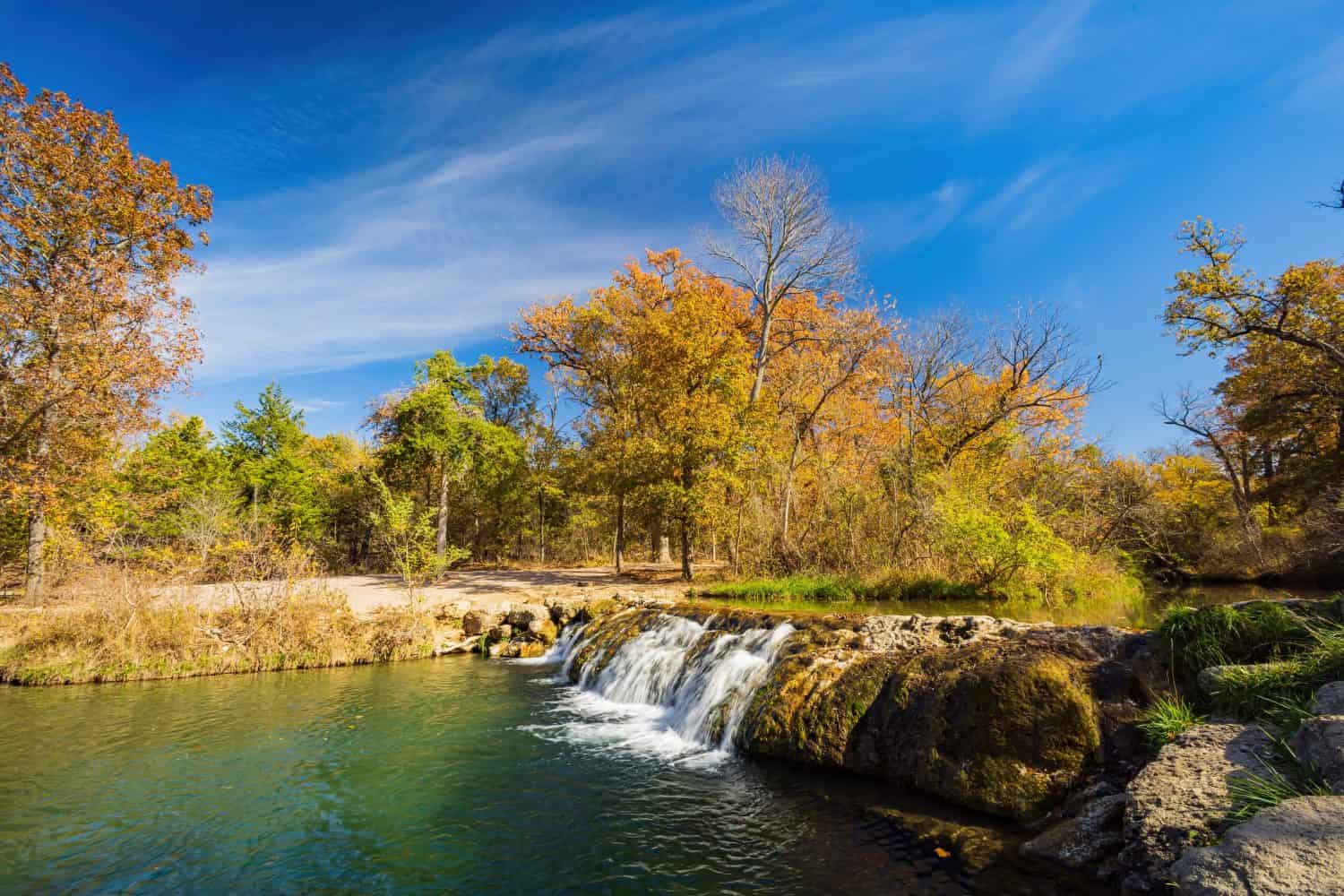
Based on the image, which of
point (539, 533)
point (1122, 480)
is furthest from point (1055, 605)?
point (539, 533)

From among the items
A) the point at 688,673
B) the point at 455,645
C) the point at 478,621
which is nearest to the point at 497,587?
the point at 478,621

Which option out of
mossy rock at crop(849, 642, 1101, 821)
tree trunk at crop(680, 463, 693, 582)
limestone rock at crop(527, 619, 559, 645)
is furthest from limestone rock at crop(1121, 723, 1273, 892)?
tree trunk at crop(680, 463, 693, 582)

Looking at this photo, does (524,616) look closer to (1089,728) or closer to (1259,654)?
(1089,728)

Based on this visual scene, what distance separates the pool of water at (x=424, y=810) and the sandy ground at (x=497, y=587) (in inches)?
240

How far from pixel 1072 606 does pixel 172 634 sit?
782 inches

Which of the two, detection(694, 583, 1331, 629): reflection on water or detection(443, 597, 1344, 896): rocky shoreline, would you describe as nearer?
detection(443, 597, 1344, 896): rocky shoreline

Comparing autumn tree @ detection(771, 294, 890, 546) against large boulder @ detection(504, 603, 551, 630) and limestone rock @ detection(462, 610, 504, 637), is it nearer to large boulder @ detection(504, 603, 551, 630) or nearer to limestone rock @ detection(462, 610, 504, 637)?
large boulder @ detection(504, 603, 551, 630)

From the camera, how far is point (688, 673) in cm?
991

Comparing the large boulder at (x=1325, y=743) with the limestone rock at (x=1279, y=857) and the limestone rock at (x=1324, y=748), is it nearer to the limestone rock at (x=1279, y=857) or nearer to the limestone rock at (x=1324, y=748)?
the limestone rock at (x=1324, y=748)

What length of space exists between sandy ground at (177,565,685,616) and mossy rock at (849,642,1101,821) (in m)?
10.8

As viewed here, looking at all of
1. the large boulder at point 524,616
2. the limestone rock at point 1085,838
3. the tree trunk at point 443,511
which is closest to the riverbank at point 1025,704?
the limestone rock at point 1085,838

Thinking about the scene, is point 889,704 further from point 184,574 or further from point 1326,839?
point 184,574

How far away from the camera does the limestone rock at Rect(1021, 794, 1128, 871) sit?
4.34m

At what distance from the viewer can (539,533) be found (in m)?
33.5
